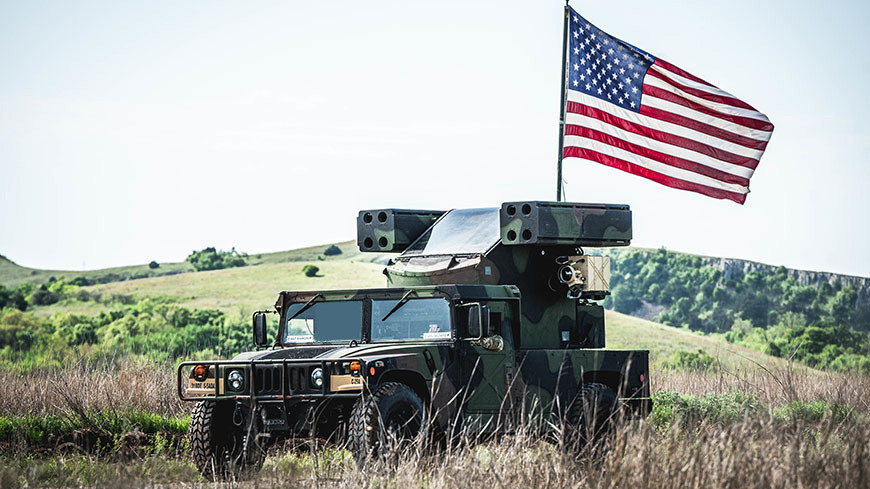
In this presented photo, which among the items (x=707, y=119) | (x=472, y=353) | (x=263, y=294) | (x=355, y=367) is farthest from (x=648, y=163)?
(x=263, y=294)

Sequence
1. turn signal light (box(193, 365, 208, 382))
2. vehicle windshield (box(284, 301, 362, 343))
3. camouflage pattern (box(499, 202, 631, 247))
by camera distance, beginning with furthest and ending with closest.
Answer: camouflage pattern (box(499, 202, 631, 247)) < vehicle windshield (box(284, 301, 362, 343)) < turn signal light (box(193, 365, 208, 382))

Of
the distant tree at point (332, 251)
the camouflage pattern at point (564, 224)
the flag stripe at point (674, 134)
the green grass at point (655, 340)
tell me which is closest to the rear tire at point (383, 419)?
the camouflage pattern at point (564, 224)

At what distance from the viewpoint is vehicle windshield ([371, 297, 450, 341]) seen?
36.6 ft

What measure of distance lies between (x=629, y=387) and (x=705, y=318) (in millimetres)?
72605

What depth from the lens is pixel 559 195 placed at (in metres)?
14.8

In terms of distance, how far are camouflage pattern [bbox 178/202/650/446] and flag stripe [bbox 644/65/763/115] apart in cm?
268

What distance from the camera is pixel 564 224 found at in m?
12.9

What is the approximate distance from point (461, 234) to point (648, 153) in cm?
323

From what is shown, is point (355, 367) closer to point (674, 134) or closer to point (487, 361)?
point (487, 361)

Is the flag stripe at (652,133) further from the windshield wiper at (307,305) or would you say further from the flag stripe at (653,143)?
the windshield wiper at (307,305)

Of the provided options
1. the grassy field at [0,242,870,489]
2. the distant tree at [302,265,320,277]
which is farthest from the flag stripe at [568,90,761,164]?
the distant tree at [302,265,320,277]

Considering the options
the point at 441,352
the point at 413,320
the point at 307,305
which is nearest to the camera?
the point at 441,352

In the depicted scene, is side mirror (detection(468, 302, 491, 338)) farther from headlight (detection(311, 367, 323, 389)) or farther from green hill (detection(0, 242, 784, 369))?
green hill (detection(0, 242, 784, 369))

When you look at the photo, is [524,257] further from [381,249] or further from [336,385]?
[336,385]
